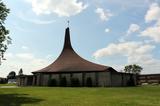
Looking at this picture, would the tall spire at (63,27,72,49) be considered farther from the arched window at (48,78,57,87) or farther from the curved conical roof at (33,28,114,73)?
the arched window at (48,78,57,87)

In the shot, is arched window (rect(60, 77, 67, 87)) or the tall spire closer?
arched window (rect(60, 77, 67, 87))

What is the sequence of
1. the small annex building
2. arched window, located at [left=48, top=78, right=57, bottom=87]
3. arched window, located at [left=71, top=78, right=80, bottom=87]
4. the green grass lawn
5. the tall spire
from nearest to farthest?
the green grass lawn < the small annex building < arched window, located at [left=71, top=78, right=80, bottom=87] < arched window, located at [left=48, top=78, right=57, bottom=87] < the tall spire

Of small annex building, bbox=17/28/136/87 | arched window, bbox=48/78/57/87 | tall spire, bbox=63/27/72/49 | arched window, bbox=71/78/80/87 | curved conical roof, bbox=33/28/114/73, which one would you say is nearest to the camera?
small annex building, bbox=17/28/136/87

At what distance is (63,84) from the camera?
70562mm

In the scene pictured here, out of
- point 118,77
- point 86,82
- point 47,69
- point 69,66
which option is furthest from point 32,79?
point 118,77

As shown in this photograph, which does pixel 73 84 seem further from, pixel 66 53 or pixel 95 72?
pixel 66 53

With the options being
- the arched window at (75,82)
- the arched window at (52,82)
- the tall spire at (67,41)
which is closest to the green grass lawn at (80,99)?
the arched window at (75,82)

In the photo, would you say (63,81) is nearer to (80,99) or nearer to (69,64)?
(69,64)

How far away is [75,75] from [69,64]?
4230 millimetres

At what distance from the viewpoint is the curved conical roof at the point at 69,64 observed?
7000 centimetres

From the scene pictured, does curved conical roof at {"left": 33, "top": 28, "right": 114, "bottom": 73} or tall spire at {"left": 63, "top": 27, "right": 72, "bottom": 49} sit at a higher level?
tall spire at {"left": 63, "top": 27, "right": 72, "bottom": 49}

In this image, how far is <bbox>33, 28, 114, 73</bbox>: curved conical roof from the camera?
70.0m

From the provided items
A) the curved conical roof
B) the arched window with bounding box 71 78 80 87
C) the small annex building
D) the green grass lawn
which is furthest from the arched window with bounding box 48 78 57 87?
the green grass lawn

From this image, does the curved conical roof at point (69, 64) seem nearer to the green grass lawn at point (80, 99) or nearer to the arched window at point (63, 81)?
the arched window at point (63, 81)
